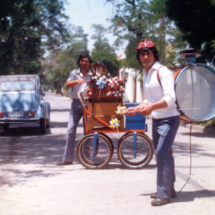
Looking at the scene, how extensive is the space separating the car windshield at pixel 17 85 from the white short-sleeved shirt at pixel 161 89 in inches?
407

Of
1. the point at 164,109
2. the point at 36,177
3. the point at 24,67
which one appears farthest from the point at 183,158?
the point at 24,67

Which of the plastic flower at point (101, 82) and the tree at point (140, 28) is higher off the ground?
the tree at point (140, 28)

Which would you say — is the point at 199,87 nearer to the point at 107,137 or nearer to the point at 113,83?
the point at 113,83

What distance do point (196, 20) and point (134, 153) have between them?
25.8 feet

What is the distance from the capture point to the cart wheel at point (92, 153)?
23.1 ft

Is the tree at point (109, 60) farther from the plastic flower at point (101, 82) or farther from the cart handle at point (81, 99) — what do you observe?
the plastic flower at point (101, 82)

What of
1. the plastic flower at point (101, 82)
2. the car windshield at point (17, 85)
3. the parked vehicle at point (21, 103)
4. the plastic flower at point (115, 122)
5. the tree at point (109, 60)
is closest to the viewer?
the plastic flower at point (115, 122)

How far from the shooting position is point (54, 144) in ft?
35.8

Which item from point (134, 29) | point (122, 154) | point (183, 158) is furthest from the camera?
point (134, 29)

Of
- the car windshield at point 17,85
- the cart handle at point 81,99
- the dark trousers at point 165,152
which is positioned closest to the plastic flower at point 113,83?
the cart handle at point 81,99

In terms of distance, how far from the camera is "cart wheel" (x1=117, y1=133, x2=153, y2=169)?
7062 millimetres

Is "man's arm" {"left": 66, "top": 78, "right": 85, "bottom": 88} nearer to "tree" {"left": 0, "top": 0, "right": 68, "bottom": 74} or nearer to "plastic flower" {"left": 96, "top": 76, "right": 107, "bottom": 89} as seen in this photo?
"plastic flower" {"left": 96, "top": 76, "right": 107, "bottom": 89}

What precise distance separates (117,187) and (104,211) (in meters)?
1.22

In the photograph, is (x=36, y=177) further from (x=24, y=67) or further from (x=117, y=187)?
(x=24, y=67)
